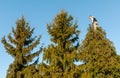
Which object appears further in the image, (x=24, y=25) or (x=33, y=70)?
(x=24, y=25)

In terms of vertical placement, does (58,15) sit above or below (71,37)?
above

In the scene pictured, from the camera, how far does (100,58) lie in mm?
34031

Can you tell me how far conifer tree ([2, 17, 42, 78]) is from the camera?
1407 inches

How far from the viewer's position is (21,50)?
3734cm

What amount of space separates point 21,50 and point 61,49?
24.6ft

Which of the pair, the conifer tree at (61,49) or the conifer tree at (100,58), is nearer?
the conifer tree at (61,49)

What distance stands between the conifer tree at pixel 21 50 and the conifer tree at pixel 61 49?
176 inches

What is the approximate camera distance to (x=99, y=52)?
34250 millimetres

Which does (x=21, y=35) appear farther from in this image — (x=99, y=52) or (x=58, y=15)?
(x=99, y=52)

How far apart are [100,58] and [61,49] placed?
4.99m

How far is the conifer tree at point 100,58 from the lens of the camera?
33.6 meters

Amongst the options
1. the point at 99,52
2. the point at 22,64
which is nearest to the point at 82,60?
the point at 99,52

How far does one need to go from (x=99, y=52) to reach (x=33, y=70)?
7.44 metres

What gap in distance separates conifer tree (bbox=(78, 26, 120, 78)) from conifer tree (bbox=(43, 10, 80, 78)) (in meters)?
2.48
